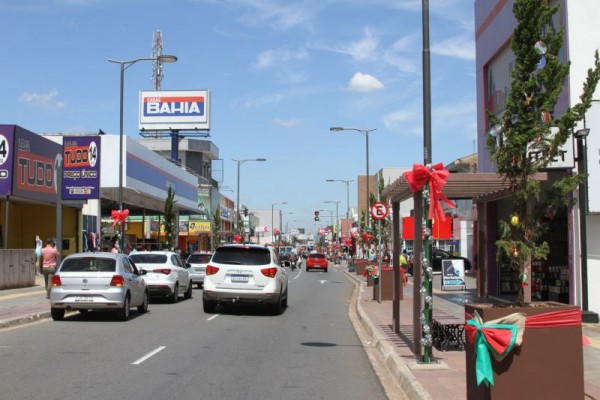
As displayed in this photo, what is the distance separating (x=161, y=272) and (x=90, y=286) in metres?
5.70

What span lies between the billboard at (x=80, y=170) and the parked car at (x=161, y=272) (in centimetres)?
1183

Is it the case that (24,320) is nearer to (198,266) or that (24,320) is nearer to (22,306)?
(22,306)

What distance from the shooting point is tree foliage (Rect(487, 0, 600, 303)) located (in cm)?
723

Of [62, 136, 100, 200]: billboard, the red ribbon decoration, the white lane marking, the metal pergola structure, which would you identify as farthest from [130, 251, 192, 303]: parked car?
the red ribbon decoration

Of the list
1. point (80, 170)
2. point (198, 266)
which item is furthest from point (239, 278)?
point (80, 170)

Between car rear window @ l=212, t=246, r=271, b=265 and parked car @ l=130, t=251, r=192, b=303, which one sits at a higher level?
car rear window @ l=212, t=246, r=271, b=265

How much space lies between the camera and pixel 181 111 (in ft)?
209

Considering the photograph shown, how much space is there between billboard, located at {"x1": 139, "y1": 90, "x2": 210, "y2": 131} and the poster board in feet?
137

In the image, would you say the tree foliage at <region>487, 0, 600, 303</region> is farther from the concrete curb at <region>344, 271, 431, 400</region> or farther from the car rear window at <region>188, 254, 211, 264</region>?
the car rear window at <region>188, 254, 211, 264</region>

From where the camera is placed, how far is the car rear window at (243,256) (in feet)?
58.3

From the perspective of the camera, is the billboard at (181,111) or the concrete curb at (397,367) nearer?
the concrete curb at (397,367)

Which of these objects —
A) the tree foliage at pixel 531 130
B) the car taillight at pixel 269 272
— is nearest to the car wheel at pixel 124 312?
the car taillight at pixel 269 272

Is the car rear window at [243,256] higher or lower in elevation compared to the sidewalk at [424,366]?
higher

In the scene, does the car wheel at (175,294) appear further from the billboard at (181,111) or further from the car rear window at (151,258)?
the billboard at (181,111)
